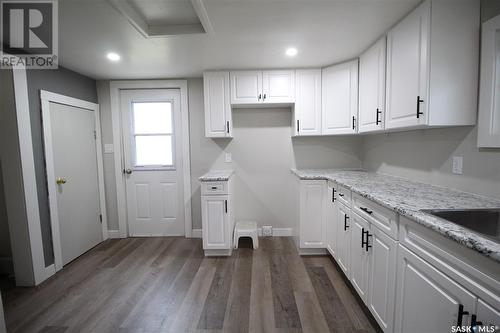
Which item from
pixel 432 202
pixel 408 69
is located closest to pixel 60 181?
pixel 432 202

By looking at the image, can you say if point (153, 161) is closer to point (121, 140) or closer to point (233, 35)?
point (121, 140)

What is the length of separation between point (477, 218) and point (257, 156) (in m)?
2.28

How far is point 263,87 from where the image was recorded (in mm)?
2689

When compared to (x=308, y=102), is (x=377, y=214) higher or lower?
lower

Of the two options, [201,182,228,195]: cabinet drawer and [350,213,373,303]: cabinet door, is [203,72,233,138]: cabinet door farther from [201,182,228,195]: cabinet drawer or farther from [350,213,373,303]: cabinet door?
[350,213,373,303]: cabinet door

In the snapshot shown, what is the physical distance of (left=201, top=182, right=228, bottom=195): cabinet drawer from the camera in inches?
98.4

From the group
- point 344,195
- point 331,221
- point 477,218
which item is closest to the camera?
point 477,218

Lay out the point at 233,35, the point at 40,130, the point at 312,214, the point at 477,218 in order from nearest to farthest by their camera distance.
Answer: the point at 477,218 → the point at 233,35 → the point at 40,130 → the point at 312,214

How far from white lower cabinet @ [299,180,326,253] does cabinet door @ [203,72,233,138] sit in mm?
1224

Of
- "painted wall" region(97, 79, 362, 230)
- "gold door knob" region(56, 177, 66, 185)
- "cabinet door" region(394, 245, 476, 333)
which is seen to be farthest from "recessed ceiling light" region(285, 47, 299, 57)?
"gold door knob" region(56, 177, 66, 185)

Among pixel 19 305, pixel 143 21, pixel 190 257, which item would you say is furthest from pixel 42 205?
pixel 143 21

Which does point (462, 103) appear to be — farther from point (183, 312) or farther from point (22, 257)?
point (22, 257)

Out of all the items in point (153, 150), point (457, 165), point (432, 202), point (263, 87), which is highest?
point (263, 87)

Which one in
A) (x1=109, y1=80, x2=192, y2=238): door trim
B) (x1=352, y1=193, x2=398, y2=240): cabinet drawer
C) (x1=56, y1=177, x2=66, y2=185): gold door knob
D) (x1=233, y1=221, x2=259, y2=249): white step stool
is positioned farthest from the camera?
(x1=109, y1=80, x2=192, y2=238): door trim
